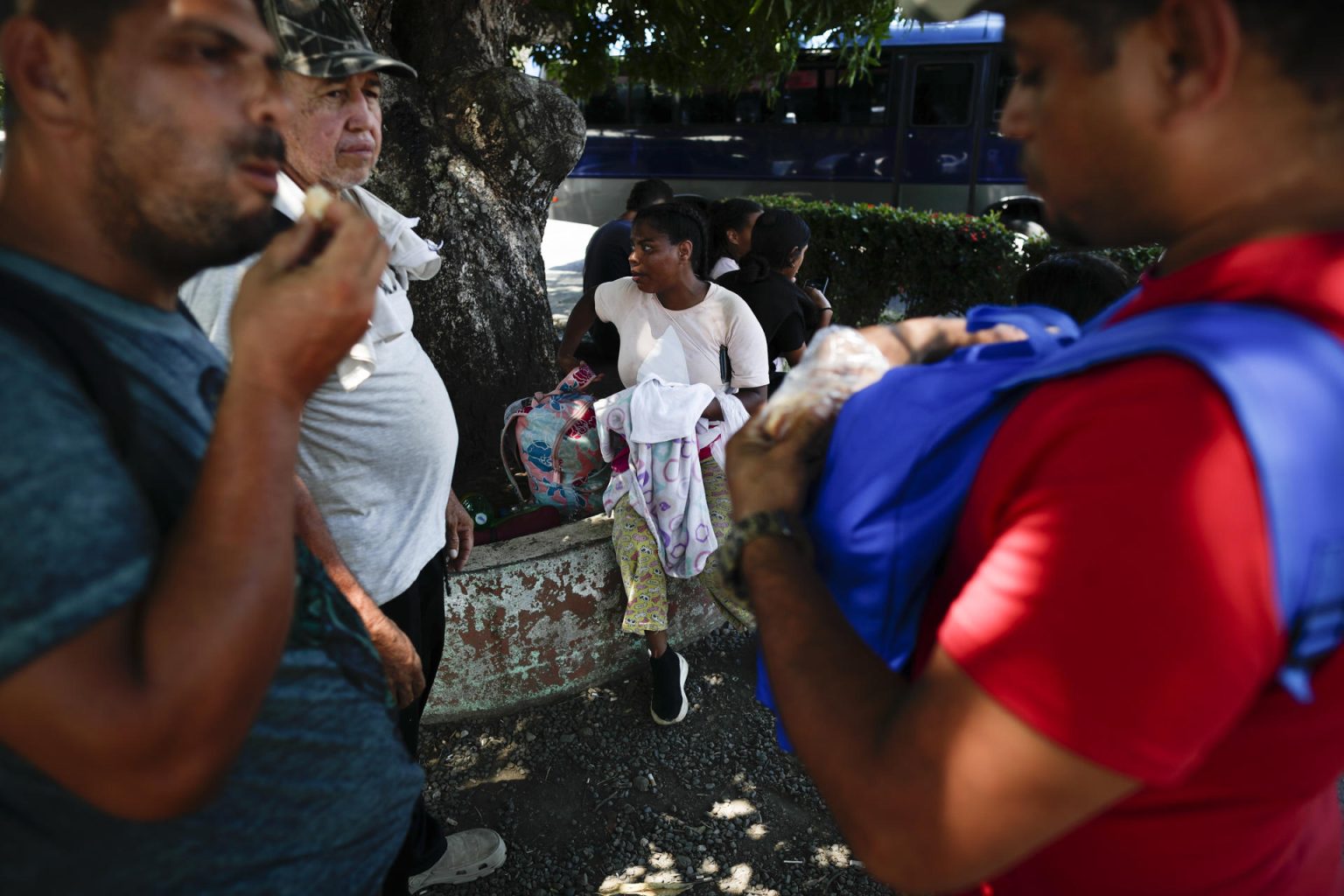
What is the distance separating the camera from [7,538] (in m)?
0.76

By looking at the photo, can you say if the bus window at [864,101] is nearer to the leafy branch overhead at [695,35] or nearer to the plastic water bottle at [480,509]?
the leafy branch overhead at [695,35]

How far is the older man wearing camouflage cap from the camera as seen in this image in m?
1.89

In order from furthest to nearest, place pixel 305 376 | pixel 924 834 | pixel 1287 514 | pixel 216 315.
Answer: pixel 216 315, pixel 305 376, pixel 924 834, pixel 1287 514

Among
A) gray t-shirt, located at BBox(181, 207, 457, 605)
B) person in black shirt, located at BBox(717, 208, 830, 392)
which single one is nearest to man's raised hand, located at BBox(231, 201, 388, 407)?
gray t-shirt, located at BBox(181, 207, 457, 605)

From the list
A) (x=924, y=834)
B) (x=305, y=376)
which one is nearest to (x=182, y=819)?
(x=305, y=376)

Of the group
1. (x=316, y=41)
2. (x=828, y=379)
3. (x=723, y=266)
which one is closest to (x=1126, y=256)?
(x=723, y=266)

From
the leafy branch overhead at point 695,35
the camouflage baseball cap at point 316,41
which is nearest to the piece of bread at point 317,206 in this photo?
the camouflage baseball cap at point 316,41

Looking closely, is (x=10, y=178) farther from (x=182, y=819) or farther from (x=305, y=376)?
(x=182, y=819)

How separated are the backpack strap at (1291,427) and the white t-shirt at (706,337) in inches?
118

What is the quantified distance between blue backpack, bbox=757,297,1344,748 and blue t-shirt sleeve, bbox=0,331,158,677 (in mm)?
765

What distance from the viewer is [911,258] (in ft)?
25.8

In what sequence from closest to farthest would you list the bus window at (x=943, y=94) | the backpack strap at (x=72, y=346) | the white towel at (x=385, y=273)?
the backpack strap at (x=72, y=346) → the white towel at (x=385, y=273) → the bus window at (x=943, y=94)

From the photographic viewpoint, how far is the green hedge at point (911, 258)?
747cm

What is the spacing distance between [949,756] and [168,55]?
1.07 meters
